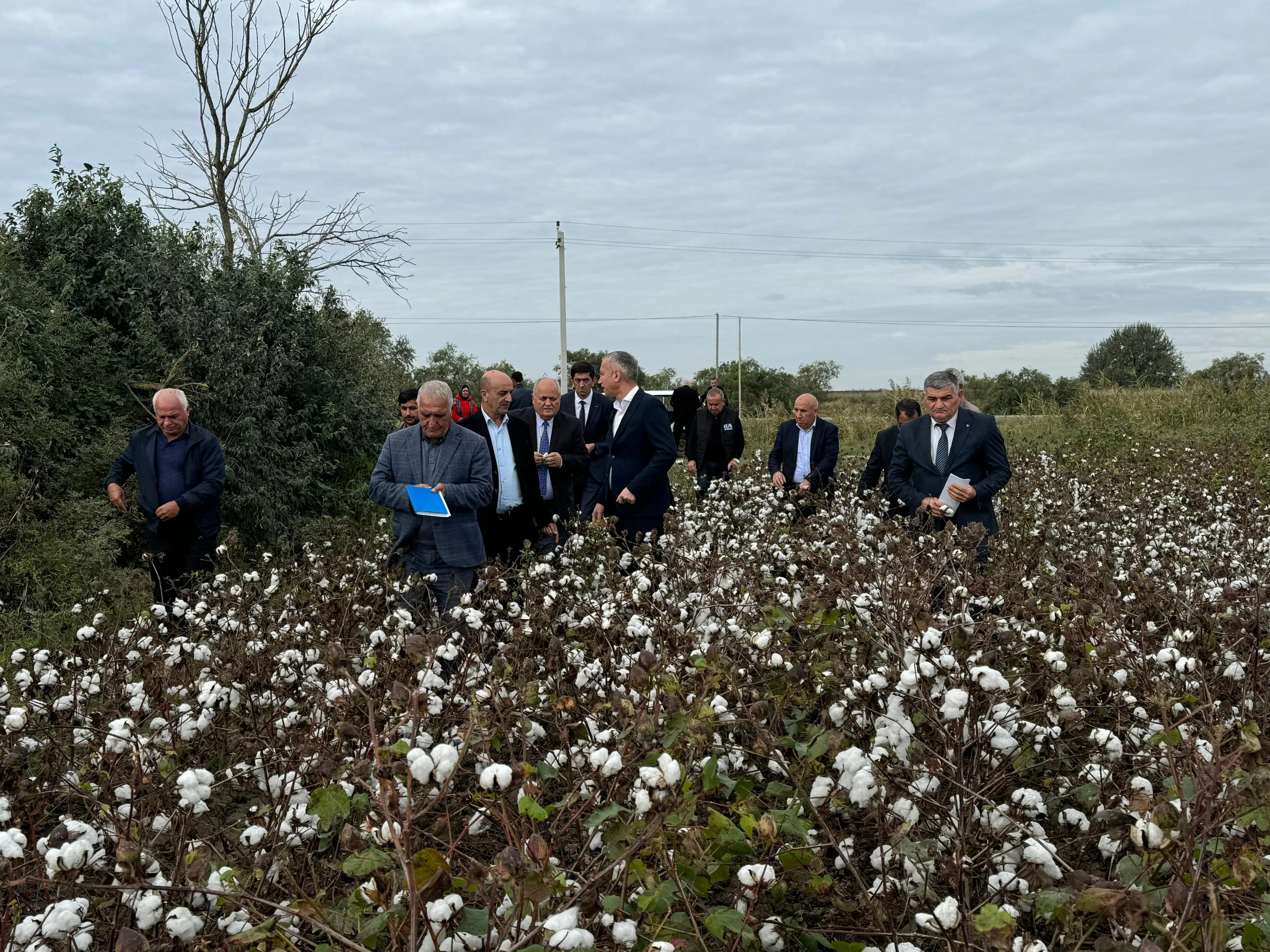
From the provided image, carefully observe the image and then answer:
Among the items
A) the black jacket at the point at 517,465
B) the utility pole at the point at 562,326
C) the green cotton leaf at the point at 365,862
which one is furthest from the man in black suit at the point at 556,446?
the utility pole at the point at 562,326

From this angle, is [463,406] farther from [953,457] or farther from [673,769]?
[673,769]

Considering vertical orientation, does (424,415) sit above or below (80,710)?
above

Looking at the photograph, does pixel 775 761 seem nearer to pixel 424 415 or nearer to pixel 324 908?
pixel 324 908

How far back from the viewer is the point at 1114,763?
11.8ft

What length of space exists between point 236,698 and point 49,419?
21.1 feet

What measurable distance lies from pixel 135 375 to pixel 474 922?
983cm

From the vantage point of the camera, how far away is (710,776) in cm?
304

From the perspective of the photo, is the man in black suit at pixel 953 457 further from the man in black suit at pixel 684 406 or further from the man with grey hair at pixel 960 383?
the man in black suit at pixel 684 406

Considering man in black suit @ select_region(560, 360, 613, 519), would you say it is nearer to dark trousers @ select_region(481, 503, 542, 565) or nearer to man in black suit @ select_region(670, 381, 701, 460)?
dark trousers @ select_region(481, 503, 542, 565)

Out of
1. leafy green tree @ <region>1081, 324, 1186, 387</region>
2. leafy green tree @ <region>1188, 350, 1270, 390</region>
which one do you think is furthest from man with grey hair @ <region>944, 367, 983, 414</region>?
leafy green tree @ <region>1081, 324, 1186, 387</region>

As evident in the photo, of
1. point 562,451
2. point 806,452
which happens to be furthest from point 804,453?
point 562,451

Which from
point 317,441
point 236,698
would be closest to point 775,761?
point 236,698

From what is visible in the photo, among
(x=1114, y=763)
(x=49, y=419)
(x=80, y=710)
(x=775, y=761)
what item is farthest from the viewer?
(x=49, y=419)

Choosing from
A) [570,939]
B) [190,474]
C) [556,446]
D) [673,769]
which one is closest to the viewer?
[570,939]
